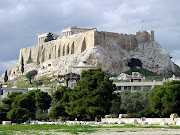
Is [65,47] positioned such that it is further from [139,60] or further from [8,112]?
[8,112]

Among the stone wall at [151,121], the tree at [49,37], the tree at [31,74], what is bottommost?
the stone wall at [151,121]

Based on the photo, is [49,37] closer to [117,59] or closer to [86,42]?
[86,42]

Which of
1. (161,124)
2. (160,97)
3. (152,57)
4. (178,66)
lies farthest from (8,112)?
(178,66)

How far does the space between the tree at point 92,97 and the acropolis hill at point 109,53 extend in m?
53.3

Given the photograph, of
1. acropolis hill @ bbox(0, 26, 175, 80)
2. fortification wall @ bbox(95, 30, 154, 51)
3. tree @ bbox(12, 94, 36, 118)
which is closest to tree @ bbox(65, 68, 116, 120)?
tree @ bbox(12, 94, 36, 118)

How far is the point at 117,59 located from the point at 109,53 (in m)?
2.68

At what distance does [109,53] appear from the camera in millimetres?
108062

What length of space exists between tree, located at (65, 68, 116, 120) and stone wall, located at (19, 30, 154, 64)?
58322 millimetres

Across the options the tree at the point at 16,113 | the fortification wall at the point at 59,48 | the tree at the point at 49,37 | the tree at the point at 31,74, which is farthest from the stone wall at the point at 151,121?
the tree at the point at 49,37

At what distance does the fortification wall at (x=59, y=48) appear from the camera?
111m

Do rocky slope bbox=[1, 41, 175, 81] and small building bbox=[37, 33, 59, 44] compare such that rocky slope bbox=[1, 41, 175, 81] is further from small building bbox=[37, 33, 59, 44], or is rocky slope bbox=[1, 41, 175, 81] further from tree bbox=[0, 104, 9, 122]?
tree bbox=[0, 104, 9, 122]

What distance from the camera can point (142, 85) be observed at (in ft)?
253

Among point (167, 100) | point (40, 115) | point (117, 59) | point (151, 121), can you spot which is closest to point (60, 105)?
point (40, 115)

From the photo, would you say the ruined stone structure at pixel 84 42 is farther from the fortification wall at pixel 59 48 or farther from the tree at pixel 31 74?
the tree at pixel 31 74
